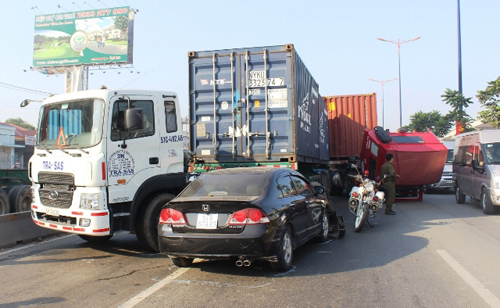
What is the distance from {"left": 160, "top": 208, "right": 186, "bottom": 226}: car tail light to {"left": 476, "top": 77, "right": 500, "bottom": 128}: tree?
2310 centimetres

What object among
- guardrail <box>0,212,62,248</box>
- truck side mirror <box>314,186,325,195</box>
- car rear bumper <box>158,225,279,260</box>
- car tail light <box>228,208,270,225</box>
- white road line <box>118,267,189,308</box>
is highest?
truck side mirror <box>314,186,325,195</box>

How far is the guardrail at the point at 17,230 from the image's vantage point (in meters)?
8.18

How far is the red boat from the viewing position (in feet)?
45.8

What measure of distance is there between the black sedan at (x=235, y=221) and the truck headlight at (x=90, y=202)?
109 centimetres

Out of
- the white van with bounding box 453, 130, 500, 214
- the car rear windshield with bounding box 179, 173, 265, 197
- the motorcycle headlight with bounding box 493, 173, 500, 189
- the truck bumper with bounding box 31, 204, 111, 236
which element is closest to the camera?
the car rear windshield with bounding box 179, 173, 265, 197

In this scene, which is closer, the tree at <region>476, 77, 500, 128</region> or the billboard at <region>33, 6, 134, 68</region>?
the tree at <region>476, 77, 500, 128</region>

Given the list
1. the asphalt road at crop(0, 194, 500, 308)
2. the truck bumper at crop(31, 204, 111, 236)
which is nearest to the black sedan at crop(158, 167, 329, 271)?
the asphalt road at crop(0, 194, 500, 308)

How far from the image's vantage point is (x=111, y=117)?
6.92 metres

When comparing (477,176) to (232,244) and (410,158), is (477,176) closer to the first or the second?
(410,158)

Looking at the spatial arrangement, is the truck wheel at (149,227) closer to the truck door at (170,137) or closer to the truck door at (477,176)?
the truck door at (170,137)

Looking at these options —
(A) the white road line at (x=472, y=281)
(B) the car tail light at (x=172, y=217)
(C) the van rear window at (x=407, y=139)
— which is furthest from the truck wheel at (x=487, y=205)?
(B) the car tail light at (x=172, y=217)

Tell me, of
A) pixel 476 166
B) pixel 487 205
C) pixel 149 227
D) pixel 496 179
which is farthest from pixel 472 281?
pixel 476 166

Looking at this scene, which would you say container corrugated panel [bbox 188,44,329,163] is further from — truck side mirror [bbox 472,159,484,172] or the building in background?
the building in background

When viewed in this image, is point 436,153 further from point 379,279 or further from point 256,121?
point 379,279
